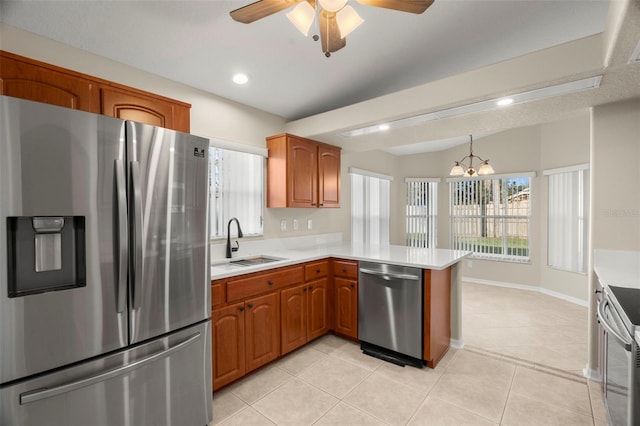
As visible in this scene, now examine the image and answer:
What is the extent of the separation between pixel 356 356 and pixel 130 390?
75.7 inches

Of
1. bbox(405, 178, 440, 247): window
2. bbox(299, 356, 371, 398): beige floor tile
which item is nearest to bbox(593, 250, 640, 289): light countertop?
bbox(299, 356, 371, 398): beige floor tile

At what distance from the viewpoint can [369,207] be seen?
5.32m

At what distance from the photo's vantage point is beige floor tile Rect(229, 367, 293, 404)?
86.9 inches

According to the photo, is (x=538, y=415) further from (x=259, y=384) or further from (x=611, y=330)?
(x=259, y=384)

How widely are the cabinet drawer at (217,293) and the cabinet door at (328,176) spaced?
175 cm

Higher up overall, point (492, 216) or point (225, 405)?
point (492, 216)

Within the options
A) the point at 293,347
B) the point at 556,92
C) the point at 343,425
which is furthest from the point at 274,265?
the point at 556,92

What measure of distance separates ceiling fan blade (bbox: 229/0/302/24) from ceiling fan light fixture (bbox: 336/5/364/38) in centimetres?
22

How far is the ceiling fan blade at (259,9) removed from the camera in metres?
1.37

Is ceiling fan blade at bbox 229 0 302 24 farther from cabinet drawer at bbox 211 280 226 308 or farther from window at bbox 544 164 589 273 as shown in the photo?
window at bbox 544 164 589 273

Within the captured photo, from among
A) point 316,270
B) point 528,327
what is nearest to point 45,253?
point 316,270

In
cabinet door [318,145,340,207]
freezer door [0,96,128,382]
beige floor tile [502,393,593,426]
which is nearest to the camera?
freezer door [0,96,128,382]

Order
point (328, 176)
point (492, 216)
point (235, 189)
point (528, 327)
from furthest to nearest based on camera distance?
1. point (492, 216)
2. point (328, 176)
3. point (528, 327)
4. point (235, 189)

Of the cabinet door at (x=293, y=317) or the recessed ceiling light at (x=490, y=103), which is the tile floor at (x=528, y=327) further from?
the recessed ceiling light at (x=490, y=103)
